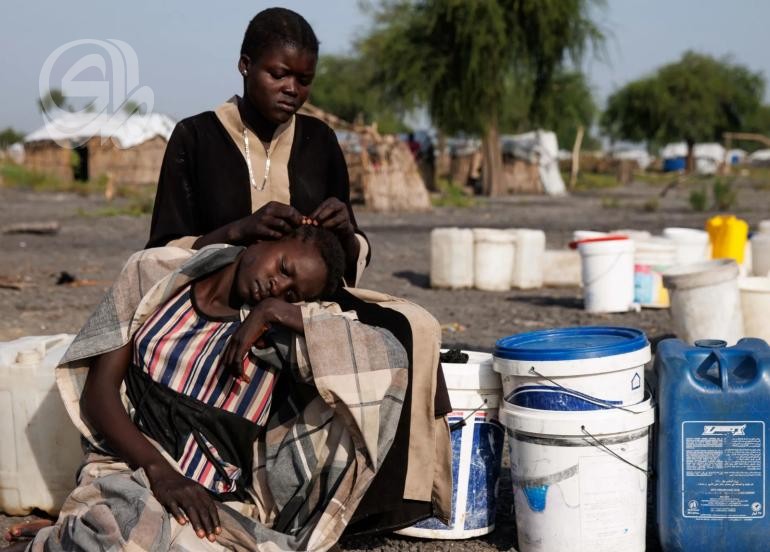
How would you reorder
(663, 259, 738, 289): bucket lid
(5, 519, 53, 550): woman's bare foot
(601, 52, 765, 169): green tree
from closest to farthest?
(5, 519, 53, 550): woman's bare foot → (663, 259, 738, 289): bucket lid → (601, 52, 765, 169): green tree

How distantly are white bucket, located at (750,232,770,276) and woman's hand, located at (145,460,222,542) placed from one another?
5.56 m

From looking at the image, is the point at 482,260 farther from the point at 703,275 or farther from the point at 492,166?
the point at 492,166

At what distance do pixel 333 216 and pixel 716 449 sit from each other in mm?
1292

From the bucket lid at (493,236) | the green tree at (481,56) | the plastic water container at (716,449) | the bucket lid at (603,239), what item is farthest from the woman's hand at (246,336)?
the green tree at (481,56)

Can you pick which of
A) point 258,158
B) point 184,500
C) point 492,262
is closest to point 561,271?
point 492,262

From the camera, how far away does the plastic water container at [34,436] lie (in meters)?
3.25

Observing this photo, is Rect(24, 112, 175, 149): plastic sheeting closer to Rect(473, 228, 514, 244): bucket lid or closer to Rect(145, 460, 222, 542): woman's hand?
Rect(473, 228, 514, 244): bucket lid

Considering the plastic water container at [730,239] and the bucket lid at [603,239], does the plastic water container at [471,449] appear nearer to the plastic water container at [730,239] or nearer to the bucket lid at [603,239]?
the bucket lid at [603,239]

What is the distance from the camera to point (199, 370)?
272 centimetres

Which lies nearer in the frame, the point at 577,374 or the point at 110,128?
the point at 577,374

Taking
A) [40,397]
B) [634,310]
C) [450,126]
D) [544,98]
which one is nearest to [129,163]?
[450,126]

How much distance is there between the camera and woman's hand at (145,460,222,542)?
254 centimetres

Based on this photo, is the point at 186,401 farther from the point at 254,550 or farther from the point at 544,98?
the point at 544,98

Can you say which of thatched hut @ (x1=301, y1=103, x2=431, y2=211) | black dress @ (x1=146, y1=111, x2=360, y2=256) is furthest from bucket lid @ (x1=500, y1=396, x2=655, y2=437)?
thatched hut @ (x1=301, y1=103, x2=431, y2=211)
